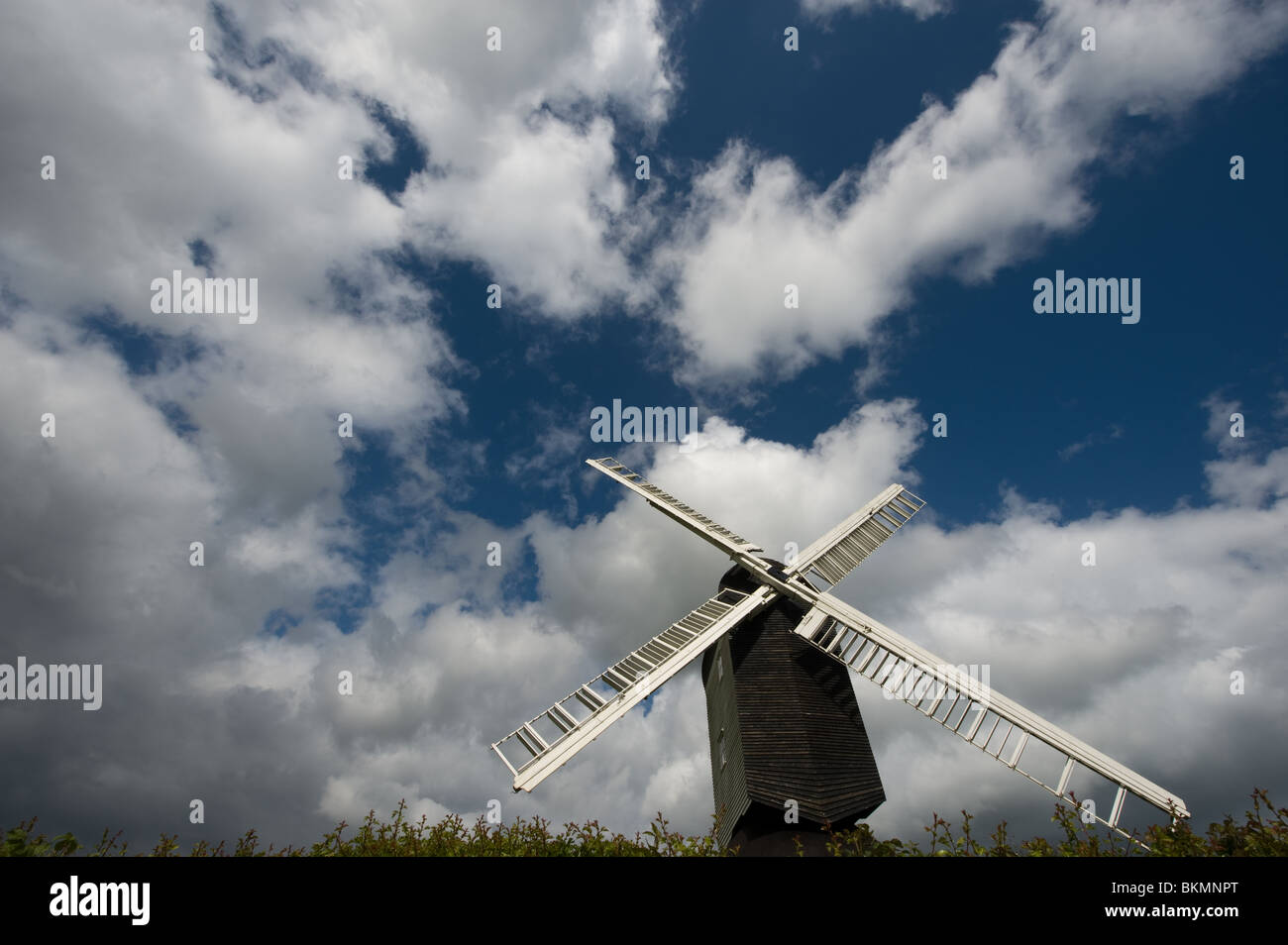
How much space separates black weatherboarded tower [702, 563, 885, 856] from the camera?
A: 1559 centimetres

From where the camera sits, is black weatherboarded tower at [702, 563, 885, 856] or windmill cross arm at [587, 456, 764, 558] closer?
black weatherboarded tower at [702, 563, 885, 856]

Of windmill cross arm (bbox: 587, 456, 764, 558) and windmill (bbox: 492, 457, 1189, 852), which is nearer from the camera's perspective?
windmill (bbox: 492, 457, 1189, 852)

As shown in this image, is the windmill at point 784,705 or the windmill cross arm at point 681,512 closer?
the windmill at point 784,705

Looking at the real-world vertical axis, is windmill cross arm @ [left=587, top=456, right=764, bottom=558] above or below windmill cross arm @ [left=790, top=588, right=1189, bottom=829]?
above

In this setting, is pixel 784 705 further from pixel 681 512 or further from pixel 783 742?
pixel 681 512

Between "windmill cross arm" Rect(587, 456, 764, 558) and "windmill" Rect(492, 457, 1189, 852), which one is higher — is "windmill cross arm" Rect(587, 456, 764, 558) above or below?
above

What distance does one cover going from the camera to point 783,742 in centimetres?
1641

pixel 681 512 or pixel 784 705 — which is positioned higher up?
pixel 681 512

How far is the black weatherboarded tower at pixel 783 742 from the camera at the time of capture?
15.6 meters

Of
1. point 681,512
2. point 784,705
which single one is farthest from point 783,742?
point 681,512
